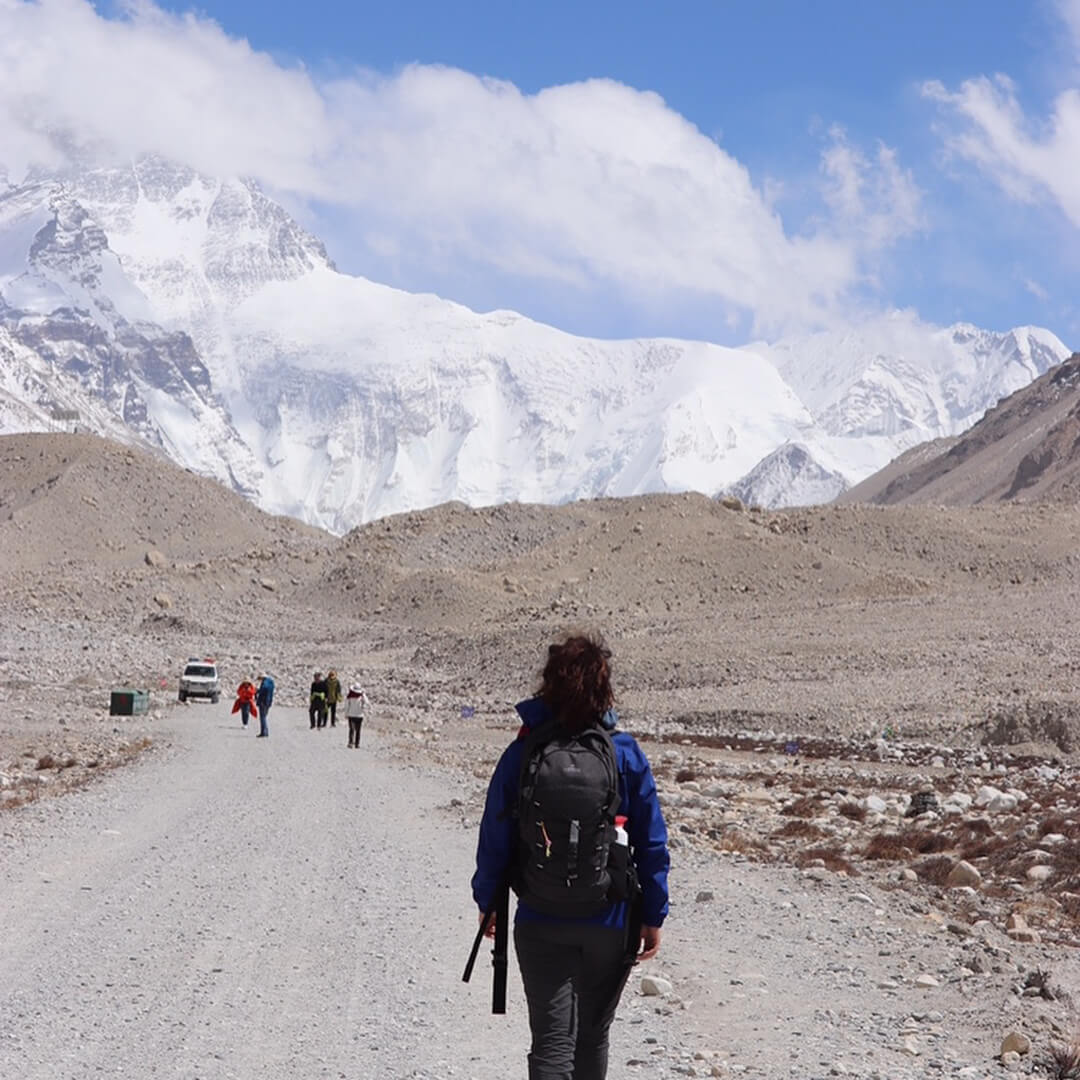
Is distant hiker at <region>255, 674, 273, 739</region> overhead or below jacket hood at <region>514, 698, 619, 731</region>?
below

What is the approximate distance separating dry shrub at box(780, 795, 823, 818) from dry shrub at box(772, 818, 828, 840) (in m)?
1.38

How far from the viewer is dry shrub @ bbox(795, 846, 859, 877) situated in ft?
48.7

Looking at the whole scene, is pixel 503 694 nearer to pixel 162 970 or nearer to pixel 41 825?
pixel 41 825

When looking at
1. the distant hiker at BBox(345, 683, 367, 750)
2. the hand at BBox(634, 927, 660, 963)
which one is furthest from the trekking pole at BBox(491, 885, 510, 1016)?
the distant hiker at BBox(345, 683, 367, 750)

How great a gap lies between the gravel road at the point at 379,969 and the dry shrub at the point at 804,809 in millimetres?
3788

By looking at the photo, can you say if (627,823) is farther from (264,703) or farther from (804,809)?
(264,703)

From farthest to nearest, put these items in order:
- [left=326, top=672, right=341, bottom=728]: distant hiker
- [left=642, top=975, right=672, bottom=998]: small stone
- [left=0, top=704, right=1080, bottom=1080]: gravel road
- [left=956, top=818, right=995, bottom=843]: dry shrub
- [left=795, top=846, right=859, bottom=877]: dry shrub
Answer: [left=326, top=672, right=341, bottom=728]: distant hiker < [left=956, top=818, right=995, bottom=843]: dry shrub < [left=795, top=846, right=859, bottom=877]: dry shrub < [left=642, top=975, right=672, bottom=998]: small stone < [left=0, top=704, right=1080, bottom=1080]: gravel road

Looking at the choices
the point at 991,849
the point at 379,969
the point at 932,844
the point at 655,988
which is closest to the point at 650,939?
the point at 655,988

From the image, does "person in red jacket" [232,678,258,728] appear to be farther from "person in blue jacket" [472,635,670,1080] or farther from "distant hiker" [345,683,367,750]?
"person in blue jacket" [472,635,670,1080]

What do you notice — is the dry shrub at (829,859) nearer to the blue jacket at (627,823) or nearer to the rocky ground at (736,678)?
the rocky ground at (736,678)

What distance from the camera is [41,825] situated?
1641cm

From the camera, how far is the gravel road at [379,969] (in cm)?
781

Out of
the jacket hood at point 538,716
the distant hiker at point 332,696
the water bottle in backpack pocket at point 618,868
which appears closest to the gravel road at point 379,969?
the water bottle in backpack pocket at point 618,868

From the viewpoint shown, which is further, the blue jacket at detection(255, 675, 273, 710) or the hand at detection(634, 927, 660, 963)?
the blue jacket at detection(255, 675, 273, 710)
